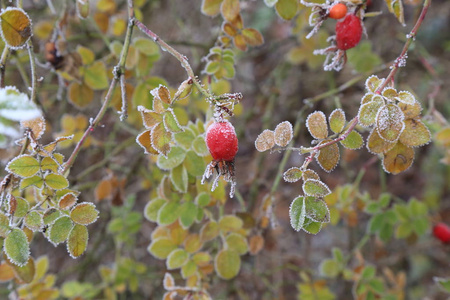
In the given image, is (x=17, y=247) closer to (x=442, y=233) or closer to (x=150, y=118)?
(x=150, y=118)

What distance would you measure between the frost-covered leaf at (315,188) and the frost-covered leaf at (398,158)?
183mm

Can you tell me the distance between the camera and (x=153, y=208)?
1303 millimetres

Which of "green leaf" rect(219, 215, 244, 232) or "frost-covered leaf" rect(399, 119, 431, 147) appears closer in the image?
"frost-covered leaf" rect(399, 119, 431, 147)

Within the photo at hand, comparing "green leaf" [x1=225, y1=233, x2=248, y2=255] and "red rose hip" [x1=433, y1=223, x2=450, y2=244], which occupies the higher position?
"red rose hip" [x1=433, y1=223, x2=450, y2=244]

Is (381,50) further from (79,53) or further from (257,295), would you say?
(79,53)

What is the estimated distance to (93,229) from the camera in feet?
7.76

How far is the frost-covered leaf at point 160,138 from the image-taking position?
2.94 feet

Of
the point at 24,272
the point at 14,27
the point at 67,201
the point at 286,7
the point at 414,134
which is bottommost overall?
the point at 24,272

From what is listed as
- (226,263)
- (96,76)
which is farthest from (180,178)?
(96,76)

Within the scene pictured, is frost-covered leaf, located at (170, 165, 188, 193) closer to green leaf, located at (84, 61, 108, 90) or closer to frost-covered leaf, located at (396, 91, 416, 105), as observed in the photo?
green leaf, located at (84, 61, 108, 90)

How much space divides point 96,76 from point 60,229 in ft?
2.10

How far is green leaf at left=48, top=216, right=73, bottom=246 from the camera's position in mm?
929

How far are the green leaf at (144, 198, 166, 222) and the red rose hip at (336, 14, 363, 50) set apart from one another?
631mm

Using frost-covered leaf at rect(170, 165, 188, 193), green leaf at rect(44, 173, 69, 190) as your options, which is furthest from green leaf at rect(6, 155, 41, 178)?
frost-covered leaf at rect(170, 165, 188, 193)
